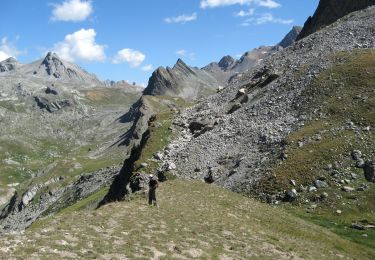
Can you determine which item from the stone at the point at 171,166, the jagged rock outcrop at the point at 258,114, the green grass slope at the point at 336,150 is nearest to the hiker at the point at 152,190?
the green grass slope at the point at 336,150

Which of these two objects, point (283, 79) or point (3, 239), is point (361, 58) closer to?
point (283, 79)

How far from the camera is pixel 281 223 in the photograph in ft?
140

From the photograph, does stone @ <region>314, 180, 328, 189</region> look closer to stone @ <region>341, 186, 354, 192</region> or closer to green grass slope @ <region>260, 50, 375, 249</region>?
green grass slope @ <region>260, 50, 375, 249</region>

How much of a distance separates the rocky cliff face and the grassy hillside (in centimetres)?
10869

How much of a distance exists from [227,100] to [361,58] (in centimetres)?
2819

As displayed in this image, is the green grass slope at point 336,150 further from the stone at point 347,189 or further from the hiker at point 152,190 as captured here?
the hiker at point 152,190

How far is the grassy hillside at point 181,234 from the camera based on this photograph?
86.3 ft

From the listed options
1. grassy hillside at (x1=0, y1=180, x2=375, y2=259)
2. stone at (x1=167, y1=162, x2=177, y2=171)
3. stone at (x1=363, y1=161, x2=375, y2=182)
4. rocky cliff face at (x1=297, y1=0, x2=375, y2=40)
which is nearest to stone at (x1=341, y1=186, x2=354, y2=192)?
stone at (x1=363, y1=161, x2=375, y2=182)

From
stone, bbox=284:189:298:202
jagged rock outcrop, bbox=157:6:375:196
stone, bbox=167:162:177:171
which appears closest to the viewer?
stone, bbox=284:189:298:202

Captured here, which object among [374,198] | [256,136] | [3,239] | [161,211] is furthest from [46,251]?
[256,136]

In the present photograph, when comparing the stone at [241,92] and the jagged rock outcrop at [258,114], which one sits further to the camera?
the stone at [241,92]

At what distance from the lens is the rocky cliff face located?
479ft

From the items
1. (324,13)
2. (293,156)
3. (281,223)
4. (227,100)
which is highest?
(324,13)

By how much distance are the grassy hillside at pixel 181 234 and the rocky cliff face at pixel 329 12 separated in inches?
4279
